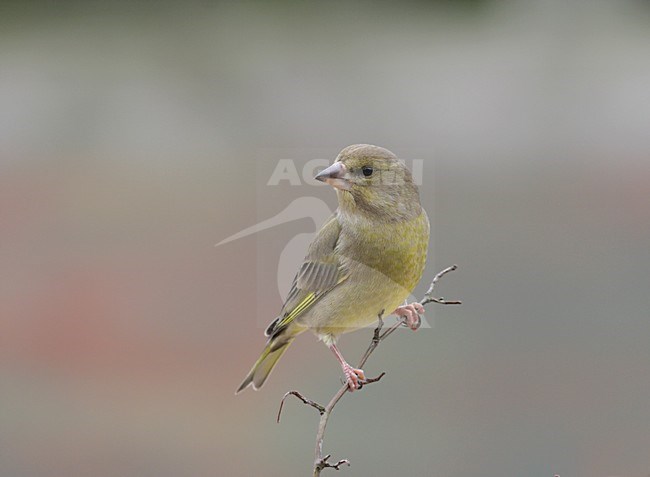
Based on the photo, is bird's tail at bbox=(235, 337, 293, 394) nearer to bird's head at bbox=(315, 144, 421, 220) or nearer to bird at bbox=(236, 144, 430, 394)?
bird at bbox=(236, 144, 430, 394)

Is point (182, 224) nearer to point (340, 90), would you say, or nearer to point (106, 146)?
point (106, 146)

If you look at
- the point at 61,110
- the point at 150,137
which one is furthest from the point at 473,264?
the point at 61,110

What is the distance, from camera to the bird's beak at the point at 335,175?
2.38 feet

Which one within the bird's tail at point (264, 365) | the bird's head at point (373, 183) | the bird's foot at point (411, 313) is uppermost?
the bird's head at point (373, 183)

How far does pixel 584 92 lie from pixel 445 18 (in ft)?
1.13

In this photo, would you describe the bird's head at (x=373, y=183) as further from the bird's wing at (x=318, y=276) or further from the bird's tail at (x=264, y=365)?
the bird's tail at (x=264, y=365)

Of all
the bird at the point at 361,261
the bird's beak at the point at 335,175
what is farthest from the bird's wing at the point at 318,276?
the bird's beak at the point at 335,175

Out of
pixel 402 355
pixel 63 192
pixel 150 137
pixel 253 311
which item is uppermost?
pixel 150 137

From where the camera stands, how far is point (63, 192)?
1.58 metres

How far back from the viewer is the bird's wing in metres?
0.85

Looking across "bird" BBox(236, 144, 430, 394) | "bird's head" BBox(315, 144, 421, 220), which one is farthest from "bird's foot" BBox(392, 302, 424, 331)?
"bird's head" BBox(315, 144, 421, 220)

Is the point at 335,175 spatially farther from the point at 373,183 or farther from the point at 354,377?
the point at 354,377

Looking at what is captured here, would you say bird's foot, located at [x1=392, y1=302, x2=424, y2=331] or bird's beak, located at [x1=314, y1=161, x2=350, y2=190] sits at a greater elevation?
bird's beak, located at [x1=314, y1=161, x2=350, y2=190]

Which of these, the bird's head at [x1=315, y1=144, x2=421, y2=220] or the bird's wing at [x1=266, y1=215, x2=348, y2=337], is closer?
the bird's head at [x1=315, y1=144, x2=421, y2=220]
